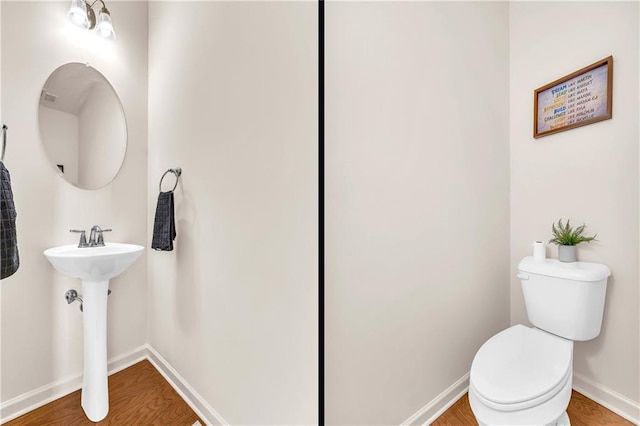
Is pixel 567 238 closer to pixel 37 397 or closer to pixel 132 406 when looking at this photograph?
pixel 132 406

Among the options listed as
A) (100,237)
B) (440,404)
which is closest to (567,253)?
(440,404)

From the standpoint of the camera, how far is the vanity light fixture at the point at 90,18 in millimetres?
415

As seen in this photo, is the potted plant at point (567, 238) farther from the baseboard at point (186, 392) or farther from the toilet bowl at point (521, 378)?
the baseboard at point (186, 392)

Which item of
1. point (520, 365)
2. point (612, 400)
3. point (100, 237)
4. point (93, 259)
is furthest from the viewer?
point (520, 365)

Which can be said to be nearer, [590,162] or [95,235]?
[95,235]

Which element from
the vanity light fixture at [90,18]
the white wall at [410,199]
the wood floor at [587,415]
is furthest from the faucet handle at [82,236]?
the wood floor at [587,415]

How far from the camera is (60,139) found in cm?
43

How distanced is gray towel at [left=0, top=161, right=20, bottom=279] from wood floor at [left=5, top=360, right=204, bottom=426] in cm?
24

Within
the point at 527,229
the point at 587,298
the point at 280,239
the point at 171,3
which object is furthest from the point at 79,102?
the point at 587,298

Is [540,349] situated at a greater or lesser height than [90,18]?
lesser

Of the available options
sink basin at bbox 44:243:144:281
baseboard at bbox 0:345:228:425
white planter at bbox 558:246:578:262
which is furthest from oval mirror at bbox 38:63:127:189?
white planter at bbox 558:246:578:262

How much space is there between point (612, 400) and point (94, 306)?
1335mm

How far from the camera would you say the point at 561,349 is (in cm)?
86

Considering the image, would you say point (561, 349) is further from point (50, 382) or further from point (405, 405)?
point (50, 382)
